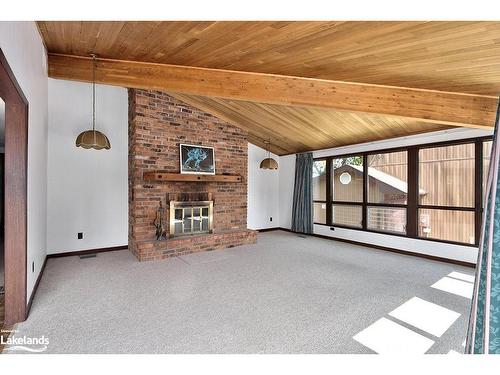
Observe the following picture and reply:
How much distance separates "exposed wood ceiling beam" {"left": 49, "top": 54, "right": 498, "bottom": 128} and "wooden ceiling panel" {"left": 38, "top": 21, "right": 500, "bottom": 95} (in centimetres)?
12

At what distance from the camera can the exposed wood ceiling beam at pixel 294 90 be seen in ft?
9.85

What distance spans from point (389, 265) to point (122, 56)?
5031mm

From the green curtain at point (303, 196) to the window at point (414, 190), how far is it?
489 mm

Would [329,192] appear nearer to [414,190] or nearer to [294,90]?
[414,190]

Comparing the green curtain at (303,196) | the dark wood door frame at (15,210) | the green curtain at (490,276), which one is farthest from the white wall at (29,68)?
the green curtain at (303,196)

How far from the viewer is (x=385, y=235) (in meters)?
5.38

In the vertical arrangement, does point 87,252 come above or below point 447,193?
below

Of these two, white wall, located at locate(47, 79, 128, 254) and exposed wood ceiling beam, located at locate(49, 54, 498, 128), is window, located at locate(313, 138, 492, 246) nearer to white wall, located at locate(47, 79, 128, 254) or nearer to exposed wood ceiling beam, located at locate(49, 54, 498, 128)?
exposed wood ceiling beam, located at locate(49, 54, 498, 128)

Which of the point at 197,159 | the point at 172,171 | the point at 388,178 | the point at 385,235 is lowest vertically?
the point at 385,235

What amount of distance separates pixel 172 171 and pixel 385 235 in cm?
455

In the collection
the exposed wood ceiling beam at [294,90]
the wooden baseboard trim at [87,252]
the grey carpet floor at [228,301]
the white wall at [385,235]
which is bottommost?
the grey carpet floor at [228,301]

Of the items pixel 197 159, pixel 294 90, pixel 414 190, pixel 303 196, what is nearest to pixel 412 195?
pixel 414 190

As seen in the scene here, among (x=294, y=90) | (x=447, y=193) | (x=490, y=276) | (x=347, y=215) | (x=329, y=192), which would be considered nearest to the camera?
(x=490, y=276)

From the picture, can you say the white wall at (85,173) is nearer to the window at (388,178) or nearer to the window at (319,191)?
the window at (319,191)
